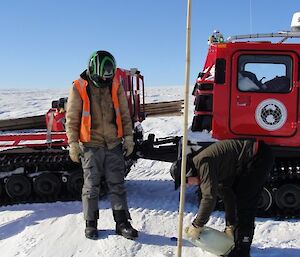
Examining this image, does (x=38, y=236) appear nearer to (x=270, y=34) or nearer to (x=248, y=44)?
(x=248, y=44)

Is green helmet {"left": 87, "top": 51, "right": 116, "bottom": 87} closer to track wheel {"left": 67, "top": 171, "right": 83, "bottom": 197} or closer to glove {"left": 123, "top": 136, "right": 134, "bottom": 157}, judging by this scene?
glove {"left": 123, "top": 136, "right": 134, "bottom": 157}

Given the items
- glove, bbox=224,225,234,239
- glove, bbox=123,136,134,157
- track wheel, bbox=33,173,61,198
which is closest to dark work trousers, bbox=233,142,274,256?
glove, bbox=224,225,234,239

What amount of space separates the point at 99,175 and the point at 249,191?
1.76 m

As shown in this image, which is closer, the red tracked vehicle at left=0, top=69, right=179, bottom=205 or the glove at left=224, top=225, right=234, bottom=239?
the glove at left=224, top=225, right=234, bottom=239

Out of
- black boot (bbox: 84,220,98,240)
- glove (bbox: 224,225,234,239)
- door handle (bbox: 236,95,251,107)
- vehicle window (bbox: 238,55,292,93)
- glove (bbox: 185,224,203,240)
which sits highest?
vehicle window (bbox: 238,55,292,93)

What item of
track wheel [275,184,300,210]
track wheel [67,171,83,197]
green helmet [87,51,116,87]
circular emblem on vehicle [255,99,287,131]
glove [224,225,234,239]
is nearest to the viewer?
glove [224,225,234,239]

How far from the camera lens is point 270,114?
6.04 m

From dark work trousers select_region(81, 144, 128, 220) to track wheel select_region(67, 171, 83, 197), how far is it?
181 cm

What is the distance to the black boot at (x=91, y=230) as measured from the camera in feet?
17.2

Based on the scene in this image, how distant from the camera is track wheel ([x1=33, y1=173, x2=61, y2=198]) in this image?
7.14 meters

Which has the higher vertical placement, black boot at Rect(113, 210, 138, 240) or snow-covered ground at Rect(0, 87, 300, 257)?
black boot at Rect(113, 210, 138, 240)

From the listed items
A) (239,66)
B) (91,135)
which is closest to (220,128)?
(239,66)

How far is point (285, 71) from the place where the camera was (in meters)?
6.07

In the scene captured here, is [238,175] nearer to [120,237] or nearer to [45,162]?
[120,237]
